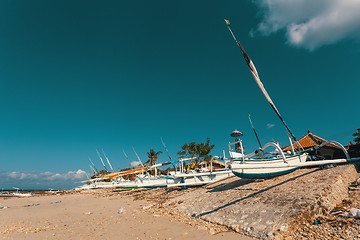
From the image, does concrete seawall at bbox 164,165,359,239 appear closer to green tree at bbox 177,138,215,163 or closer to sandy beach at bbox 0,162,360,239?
sandy beach at bbox 0,162,360,239

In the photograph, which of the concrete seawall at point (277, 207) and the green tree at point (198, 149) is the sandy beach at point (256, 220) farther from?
the green tree at point (198, 149)

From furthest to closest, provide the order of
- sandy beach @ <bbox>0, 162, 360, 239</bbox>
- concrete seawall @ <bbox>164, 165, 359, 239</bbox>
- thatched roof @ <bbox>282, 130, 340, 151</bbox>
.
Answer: thatched roof @ <bbox>282, 130, 340, 151</bbox> → concrete seawall @ <bbox>164, 165, 359, 239</bbox> → sandy beach @ <bbox>0, 162, 360, 239</bbox>

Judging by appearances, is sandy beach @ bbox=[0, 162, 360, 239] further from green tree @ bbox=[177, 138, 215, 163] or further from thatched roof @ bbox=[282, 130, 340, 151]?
green tree @ bbox=[177, 138, 215, 163]

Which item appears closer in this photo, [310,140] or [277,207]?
[277,207]

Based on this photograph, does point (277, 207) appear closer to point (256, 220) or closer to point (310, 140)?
point (256, 220)

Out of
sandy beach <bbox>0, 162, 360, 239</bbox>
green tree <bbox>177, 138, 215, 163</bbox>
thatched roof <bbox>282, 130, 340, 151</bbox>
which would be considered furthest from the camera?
green tree <bbox>177, 138, 215, 163</bbox>

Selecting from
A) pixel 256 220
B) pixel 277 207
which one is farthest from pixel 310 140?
pixel 256 220

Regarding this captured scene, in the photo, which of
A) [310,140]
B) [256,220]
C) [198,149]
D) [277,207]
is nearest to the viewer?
[256,220]

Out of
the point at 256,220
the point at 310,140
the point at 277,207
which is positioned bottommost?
the point at 256,220

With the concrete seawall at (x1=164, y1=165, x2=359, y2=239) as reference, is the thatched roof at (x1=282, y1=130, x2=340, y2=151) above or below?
above

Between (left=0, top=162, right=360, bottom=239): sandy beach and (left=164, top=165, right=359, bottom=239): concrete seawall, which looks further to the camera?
(left=164, top=165, right=359, bottom=239): concrete seawall

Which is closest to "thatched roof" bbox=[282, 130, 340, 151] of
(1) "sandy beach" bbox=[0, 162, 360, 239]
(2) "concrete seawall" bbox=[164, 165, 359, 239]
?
(1) "sandy beach" bbox=[0, 162, 360, 239]

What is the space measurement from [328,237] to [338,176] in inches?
197

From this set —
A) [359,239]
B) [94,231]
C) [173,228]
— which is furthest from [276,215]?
[94,231]
